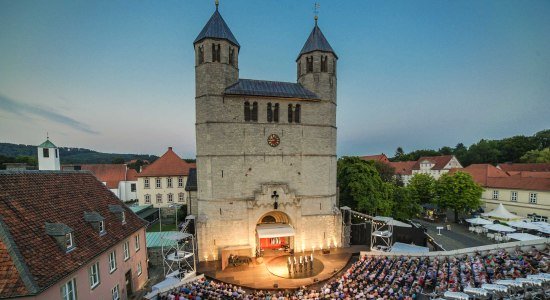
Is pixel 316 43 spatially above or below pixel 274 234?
above

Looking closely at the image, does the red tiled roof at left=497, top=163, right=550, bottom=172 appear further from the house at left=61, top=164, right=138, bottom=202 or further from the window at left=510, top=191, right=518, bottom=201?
the house at left=61, top=164, right=138, bottom=202

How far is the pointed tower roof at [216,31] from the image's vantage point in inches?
742

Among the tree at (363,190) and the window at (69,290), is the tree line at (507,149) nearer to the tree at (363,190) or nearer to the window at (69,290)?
the tree at (363,190)

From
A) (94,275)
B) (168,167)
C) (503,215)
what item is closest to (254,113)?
(94,275)

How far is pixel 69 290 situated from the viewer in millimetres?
9594

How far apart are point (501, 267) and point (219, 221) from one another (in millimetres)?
20254

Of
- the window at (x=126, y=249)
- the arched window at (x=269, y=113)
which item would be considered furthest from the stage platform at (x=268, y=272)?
the arched window at (x=269, y=113)

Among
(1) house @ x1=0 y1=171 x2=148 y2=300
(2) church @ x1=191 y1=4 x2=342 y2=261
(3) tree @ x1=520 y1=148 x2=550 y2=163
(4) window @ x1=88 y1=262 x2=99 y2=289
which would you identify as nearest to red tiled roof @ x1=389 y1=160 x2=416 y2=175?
(3) tree @ x1=520 y1=148 x2=550 y2=163

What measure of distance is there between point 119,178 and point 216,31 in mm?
36472

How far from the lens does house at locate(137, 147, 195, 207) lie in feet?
113

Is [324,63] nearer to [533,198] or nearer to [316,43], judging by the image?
[316,43]

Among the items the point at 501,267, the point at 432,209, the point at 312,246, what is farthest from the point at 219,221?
the point at 432,209

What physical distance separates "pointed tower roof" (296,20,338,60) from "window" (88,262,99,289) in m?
21.9

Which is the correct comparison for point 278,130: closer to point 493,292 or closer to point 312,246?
point 312,246
